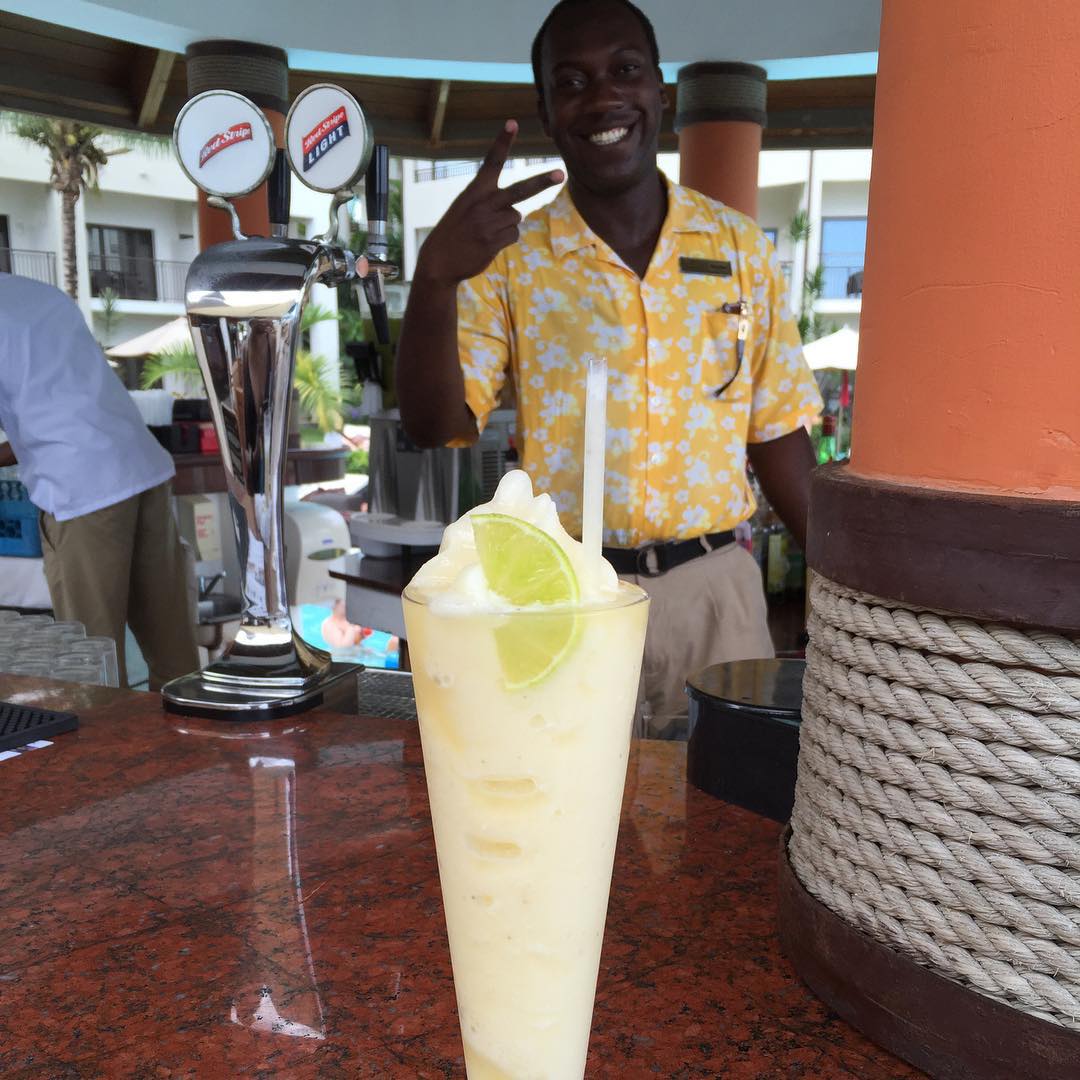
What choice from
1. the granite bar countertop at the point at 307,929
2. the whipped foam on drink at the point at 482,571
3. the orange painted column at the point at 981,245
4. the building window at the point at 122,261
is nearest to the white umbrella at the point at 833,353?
the granite bar countertop at the point at 307,929

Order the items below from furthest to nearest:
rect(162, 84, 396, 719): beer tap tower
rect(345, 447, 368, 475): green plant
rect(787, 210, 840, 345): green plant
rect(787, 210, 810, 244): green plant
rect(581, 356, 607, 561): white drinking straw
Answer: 1. rect(787, 210, 810, 244): green plant
2. rect(787, 210, 840, 345): green plant
3. rect(345, 447, 368, 475): green plant
4. rect(162, 84, 396, 719): beer tap tower
5. rect(581, 356, 607, 561): white drinking straw

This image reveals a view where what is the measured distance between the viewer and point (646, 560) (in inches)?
81.0

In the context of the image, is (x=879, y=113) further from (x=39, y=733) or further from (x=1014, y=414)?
(x=39, y=733)

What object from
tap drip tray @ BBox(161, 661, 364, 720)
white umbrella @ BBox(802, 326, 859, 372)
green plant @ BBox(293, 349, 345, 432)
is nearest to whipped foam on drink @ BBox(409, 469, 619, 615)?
tap drip tray @ BBox(161, 661, 364, 720)

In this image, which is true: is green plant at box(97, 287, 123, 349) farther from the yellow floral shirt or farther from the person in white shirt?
the yellow floral shirt

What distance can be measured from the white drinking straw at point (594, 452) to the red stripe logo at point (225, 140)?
3.73ft

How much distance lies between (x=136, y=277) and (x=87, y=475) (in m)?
20.8

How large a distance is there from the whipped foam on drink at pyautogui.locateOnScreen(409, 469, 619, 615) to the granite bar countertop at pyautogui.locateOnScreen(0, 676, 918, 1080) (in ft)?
0.60

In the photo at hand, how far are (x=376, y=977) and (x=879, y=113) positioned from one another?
77cm

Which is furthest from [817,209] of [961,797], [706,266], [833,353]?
[961,797]

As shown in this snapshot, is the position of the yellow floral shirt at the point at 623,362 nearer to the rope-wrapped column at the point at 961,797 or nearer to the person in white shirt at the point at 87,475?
the rope-wrapped column at the point at 961,797

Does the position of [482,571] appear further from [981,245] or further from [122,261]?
[122,261]

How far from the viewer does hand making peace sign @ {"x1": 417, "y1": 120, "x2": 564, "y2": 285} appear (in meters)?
1.65

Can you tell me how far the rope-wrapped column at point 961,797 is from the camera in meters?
0.62
